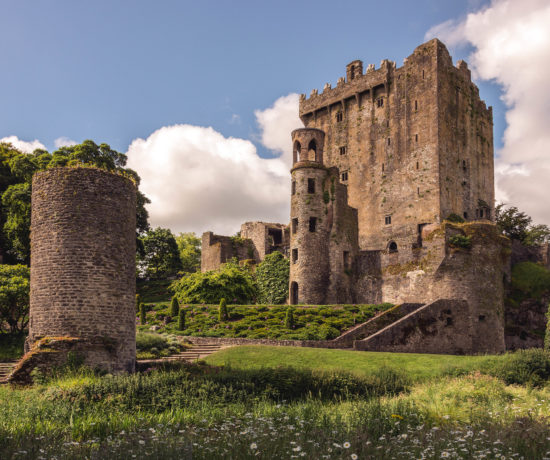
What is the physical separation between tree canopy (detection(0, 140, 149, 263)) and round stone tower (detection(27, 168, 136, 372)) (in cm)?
1500

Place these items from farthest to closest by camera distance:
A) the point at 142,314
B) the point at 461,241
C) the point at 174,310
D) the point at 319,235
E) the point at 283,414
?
the point at 319,235 → the point at 142,314 → the point at 174,310 → the point at 461,241 → the point at 283,414

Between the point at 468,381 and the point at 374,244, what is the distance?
35478 mm

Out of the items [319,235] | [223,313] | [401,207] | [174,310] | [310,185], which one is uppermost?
[310,185]

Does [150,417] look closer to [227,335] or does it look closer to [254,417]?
[254,417]

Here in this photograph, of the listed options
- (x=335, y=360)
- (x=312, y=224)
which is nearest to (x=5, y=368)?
(x=335, y=360)

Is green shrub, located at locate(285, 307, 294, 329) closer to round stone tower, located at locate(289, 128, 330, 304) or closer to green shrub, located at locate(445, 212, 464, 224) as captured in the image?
round stone tower, located at locate(289, 128, 330, 304)

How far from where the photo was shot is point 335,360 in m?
24.3

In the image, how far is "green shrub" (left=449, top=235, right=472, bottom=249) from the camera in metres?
36.7

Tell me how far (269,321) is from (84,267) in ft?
55.2

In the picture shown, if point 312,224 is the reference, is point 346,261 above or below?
below

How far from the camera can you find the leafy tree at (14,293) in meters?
28.1

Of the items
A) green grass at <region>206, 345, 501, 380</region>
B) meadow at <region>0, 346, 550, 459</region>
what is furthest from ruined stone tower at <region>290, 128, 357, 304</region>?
meadow at <region>0, 346, 550, 459</region>

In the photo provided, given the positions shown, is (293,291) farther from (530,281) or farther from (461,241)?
(530,281)

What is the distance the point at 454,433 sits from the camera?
9.80 metres
